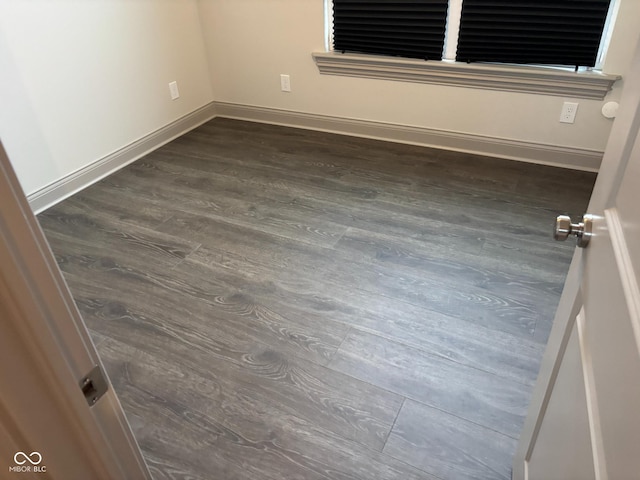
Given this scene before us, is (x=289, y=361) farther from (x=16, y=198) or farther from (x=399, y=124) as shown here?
(x=399, y=124)

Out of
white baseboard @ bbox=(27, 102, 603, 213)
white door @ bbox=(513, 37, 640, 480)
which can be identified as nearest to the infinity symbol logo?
white door @ bbox=(513, 37, 640, 480)

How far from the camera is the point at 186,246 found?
7.57ft

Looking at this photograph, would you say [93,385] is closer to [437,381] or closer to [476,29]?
A: [437,381]

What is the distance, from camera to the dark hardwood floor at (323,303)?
1432 millimetres

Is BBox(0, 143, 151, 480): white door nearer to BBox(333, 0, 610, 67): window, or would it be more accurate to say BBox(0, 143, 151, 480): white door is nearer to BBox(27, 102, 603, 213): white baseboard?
BBox(27, 102, 603, 213): white baseboard

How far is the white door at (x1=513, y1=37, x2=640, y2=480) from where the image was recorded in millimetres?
546

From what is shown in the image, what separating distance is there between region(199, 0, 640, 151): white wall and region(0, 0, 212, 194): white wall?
11.6 inches

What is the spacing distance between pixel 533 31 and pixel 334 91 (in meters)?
1.29

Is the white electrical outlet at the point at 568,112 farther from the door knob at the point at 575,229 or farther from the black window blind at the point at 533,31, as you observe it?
the door knob at the point at 575,229

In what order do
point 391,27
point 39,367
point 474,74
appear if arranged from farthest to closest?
point 391,27 → point 474,74 → point 39,367

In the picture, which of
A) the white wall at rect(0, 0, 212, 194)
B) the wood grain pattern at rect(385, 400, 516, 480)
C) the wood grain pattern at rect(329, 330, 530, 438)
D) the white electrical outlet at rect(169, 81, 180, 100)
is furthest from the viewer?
the white electrical outlet at rect(169, 81, 180, 100)

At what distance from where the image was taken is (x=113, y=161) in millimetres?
3033

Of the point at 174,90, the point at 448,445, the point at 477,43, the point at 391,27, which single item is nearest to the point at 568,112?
the point at 477,43

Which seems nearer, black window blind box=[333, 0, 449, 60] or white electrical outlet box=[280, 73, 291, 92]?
black window blind box=[333, 0, 449, 60]
